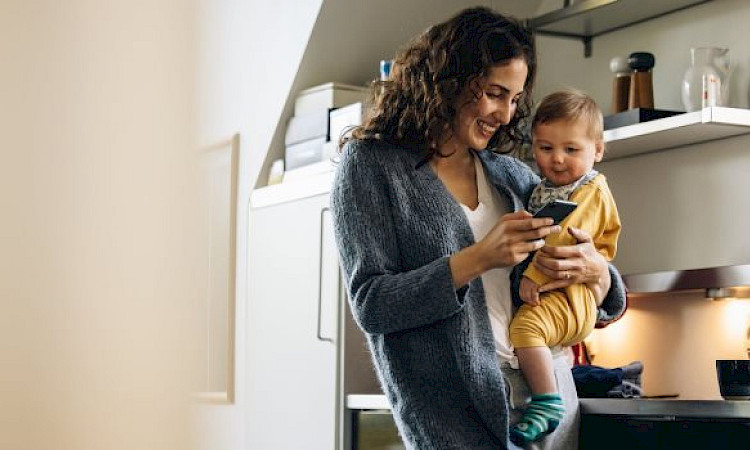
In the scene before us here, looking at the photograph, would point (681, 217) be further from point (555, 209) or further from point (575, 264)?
point (555, 209)

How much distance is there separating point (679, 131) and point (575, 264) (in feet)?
3.95

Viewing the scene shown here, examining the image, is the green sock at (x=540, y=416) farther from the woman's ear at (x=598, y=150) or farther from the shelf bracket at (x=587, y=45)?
the shelf bracket at (x=587, y=45)

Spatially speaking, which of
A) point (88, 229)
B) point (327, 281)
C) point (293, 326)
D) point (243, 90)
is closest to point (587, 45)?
point (327, 281)

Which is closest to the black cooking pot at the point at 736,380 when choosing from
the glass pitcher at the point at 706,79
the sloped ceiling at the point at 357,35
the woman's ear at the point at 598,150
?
the woman's ear at the point at 598,150

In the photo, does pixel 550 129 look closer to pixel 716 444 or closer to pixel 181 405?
pixel 716 444

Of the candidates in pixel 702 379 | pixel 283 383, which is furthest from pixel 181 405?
pixel 702 379

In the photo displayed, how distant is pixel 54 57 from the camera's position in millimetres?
2961

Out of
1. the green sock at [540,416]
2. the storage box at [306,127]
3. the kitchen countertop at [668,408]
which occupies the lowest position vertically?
the kitchen countertop at [668,408]

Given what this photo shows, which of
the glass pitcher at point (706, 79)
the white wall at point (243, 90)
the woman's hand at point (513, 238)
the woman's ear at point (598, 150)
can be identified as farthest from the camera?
the white wall at point (243, 90)

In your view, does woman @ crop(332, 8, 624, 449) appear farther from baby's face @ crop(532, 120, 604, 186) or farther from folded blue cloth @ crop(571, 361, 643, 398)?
folded blue cloth @ crop(571, 361, 643, 398)

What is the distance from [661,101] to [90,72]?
1553 millimetres

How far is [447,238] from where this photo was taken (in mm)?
1893

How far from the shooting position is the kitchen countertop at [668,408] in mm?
2164

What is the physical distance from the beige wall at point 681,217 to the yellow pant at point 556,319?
115 cm
